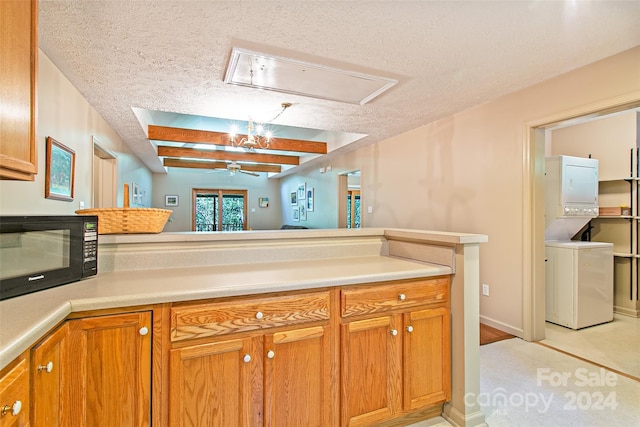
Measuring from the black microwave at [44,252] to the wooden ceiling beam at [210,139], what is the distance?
139 inches

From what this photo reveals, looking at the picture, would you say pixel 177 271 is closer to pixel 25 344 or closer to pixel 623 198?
pixel 25 344

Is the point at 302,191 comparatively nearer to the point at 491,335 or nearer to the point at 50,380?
the point at 491,335

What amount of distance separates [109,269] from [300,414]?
120cm

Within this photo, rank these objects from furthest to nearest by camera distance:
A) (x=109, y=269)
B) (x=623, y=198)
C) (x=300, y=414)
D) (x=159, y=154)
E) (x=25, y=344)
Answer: (x=159, y=154), (x=623, y=198), (x=109, y=269), (x=300, y=414), (x=25, y=344)

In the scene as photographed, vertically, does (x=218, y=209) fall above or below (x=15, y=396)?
above

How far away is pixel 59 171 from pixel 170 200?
23.4 feet

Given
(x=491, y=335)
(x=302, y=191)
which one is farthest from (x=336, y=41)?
(x=302, y=191)

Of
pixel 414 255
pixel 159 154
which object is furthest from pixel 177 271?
pixel 159 154

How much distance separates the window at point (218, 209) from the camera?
9602 mm

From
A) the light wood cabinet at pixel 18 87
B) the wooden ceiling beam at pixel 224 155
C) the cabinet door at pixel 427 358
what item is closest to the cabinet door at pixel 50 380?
the light wood cabinet at pixel 18 87

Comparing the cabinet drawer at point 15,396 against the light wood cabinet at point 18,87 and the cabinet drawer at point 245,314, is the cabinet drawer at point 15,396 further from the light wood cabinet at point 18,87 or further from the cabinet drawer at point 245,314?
the light wood cabinet at point 18,87

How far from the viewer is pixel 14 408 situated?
32.1 inches

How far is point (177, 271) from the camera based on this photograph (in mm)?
1674

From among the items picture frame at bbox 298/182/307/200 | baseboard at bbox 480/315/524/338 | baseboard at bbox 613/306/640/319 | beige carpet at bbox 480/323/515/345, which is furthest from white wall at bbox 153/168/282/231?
baseboard at bbox 613/306/640/319
